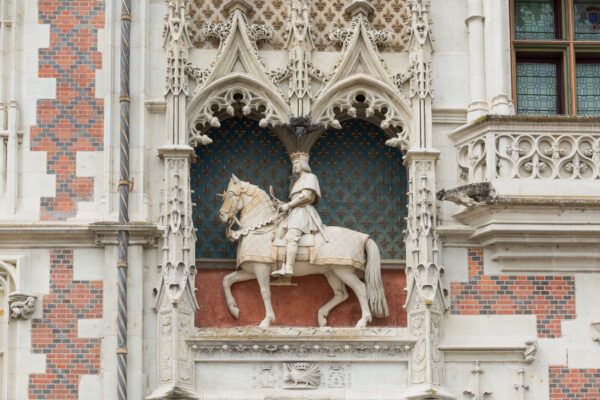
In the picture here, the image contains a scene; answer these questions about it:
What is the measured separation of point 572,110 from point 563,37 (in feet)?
2.96

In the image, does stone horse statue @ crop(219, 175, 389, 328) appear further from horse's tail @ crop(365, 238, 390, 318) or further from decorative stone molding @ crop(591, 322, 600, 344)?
decorative stone molding @ crop(591, 322, 600, 344)

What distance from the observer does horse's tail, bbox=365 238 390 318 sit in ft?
57.4

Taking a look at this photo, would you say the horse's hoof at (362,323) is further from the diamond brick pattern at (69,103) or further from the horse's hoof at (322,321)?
the diamond brick pattern at (69,103)

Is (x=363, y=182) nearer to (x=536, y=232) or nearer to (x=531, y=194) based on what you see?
(x=531, y=194)

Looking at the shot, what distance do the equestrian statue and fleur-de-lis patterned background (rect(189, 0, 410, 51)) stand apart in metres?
1.58

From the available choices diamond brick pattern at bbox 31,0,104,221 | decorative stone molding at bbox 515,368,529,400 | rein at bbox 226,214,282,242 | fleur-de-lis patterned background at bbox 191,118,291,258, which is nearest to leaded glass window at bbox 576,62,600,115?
decorative stone molding at bbox 515,368,529,400

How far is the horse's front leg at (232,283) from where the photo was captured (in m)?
17.5

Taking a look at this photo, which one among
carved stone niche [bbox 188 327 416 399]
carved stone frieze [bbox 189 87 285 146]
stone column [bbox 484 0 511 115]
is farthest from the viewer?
stone column [bbox 484 0 511 115]

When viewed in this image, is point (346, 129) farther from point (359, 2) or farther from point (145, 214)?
point (145, 214)

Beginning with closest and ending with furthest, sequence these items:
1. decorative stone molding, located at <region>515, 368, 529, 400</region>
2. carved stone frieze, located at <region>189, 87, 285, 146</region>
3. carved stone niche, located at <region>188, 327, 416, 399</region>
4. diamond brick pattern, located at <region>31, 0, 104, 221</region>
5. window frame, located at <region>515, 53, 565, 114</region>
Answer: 1. carved stone niche, located at <region>188, 327, 416, 399</region>
2. decorative stone molding, located at <region>515, 368, 529, 400</region>
3. diamond brick pattern, located at <region>31, 0, 104, 221</region>
4. carved stone frieze, located at <region>189, 87, 285, 146</region>
5. window frame, located at <region>515, 53, 565, 114</region>

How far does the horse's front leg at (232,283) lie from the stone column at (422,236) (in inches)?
69.8

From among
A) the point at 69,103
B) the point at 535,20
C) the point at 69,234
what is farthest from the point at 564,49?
the point at 69,234

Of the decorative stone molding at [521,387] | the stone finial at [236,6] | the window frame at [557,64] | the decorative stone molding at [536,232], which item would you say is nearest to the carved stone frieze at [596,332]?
the decorative stone molding at [536,232]

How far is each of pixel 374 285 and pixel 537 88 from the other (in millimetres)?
3049
